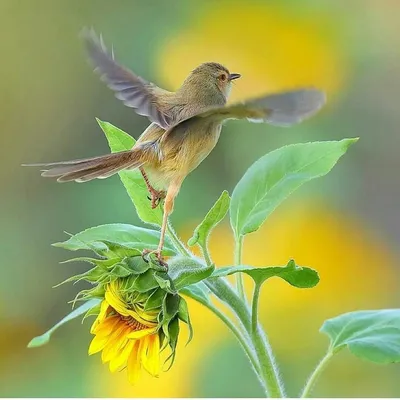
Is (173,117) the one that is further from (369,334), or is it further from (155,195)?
(369,334)

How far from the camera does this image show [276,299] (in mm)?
1086

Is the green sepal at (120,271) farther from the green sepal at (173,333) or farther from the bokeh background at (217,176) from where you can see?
the bokeh background at (217,176)

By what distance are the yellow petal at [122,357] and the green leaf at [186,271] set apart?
0.14ft

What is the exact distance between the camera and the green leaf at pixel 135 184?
1.72 ft

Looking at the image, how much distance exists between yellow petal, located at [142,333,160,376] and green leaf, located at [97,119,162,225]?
0.12m

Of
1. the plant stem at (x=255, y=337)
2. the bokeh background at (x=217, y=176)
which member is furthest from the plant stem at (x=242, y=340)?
the bokeh background at (x=217, y=176)

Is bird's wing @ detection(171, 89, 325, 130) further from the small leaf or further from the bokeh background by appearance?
the bokeh background

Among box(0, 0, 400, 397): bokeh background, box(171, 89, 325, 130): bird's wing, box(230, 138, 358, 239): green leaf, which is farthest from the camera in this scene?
box(0, 0, 400, 397): bokeh background

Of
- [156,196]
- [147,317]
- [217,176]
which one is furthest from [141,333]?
[217,176]

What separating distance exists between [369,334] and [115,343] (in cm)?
19

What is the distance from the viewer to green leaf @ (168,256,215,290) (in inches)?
16.3

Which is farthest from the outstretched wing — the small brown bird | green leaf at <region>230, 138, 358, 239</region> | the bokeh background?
the bokeh background

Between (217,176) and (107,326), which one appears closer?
(107,326)

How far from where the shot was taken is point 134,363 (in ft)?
1.40
